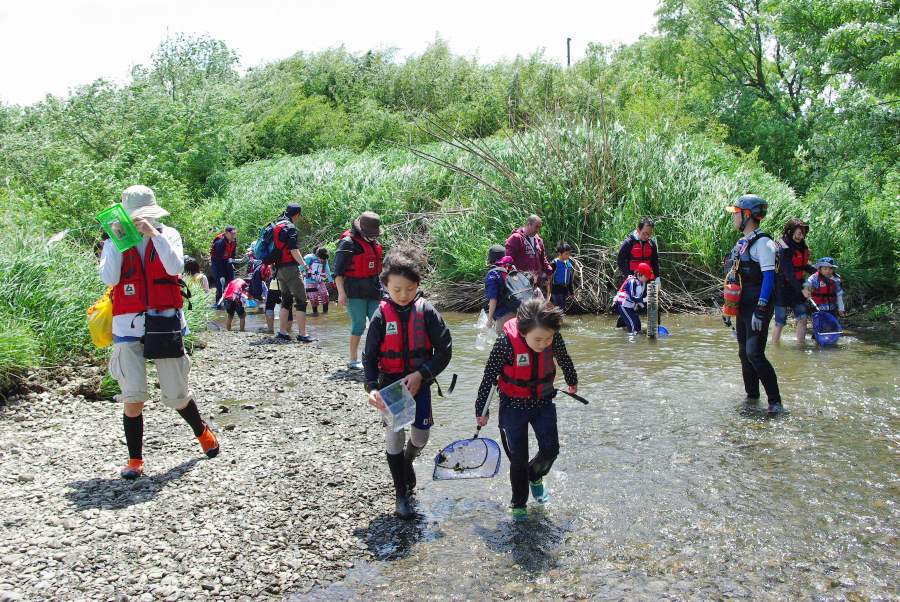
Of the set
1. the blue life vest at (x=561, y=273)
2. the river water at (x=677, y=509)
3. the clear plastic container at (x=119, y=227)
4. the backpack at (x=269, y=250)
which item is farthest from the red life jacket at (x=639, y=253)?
the clear plastic container at (x=119, y=227)

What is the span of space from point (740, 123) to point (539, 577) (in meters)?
27.9

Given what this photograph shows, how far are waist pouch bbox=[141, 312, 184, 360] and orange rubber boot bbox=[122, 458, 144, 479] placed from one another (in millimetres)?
774

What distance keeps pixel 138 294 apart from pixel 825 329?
29.3ft

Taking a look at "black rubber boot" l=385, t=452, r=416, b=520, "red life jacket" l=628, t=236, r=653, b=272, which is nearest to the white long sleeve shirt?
"black rubber boot" l=385, t=452, r=416, b=520

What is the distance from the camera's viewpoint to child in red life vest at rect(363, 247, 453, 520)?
420 centimetres

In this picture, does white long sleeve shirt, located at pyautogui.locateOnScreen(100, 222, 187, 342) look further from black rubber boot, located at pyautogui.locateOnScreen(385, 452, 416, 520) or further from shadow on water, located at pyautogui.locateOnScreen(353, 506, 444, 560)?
shadow on water, located at pyautogui.locateOnScreen(353, 506, 444, 560)

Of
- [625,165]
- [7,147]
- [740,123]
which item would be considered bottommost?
[625,165]

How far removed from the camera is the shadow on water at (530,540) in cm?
394

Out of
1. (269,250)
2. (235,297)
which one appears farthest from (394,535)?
(235,297)

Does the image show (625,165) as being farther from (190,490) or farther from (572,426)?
(190,490)

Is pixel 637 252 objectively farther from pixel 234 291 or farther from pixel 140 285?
pixel 140 285

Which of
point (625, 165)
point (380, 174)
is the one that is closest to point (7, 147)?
point (380, 174)

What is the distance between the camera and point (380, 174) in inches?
823

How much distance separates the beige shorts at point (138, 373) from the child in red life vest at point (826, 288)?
822cm
